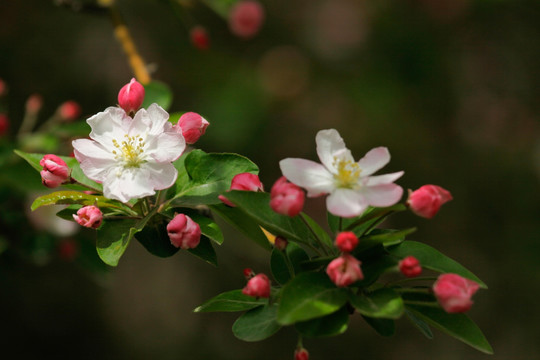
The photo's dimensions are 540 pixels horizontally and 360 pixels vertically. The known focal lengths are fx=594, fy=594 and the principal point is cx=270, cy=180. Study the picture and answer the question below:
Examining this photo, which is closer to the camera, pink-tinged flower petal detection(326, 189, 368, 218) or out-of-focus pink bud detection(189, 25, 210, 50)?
pink-tinged flower petal detection(326, 189, 368, 218)

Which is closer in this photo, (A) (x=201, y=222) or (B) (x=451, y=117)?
(A) (x=201, y=222)

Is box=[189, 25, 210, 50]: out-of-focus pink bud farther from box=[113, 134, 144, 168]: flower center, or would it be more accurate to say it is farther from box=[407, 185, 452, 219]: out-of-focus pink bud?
box=[407, 185, 452, 219]: out-of-focus pink bud

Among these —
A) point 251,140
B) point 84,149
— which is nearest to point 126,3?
point 251,140

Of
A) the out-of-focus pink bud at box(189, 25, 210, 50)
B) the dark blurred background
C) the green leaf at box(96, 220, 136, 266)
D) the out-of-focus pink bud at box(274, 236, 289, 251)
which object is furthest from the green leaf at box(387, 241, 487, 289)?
the dark blurred background

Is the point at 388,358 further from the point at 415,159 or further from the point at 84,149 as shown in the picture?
the point at 84,149

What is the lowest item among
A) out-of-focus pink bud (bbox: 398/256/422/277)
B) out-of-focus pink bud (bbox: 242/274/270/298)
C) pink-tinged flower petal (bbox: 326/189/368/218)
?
out-of-focus pink bud (bbox: 242/274/270/298)

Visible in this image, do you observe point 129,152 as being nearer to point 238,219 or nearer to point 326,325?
point 238,219

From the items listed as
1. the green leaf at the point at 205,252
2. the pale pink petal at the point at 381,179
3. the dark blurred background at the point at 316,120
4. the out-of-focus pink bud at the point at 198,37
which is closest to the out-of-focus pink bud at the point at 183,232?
the green leaf at the point at 205,252

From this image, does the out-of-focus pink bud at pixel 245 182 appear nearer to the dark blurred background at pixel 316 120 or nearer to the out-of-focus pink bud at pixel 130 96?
the out-of-focus pink bud at pixel 130 96
